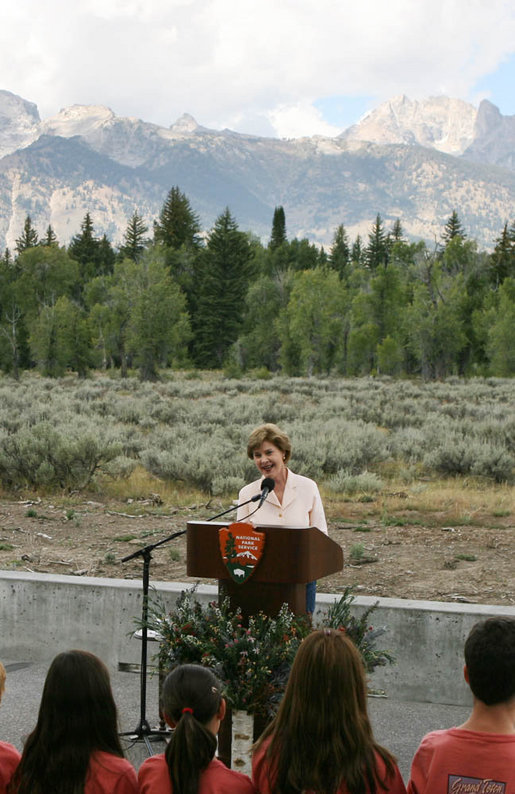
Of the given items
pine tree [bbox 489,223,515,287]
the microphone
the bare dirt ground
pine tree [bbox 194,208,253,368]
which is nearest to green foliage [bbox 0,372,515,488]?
the bare dirt ground

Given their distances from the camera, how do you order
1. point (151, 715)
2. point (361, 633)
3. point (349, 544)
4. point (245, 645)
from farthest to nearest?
1. point (349, 544)
2. point (151, 715)
3. point (361, 633)
4. point (245, 645)

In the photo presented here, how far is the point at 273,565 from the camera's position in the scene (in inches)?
180

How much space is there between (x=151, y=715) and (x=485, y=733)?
3381 mm

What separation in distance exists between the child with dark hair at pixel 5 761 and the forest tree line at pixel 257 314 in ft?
191

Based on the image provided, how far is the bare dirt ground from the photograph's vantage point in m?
8.70

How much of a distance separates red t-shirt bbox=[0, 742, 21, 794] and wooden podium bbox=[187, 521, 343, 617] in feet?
5.05

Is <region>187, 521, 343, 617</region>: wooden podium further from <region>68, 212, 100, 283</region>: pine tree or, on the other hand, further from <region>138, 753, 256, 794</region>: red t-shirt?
<region>68, 212, 100, 283</region>: pine tree

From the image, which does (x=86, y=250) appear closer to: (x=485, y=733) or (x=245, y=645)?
(x=245, y=645)

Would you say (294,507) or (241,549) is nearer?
(241,549)

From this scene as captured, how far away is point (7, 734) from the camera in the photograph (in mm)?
5492

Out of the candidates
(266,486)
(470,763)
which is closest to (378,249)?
(266,486)

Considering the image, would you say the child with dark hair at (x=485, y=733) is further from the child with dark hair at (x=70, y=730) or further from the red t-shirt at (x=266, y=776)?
the child with dark hair at (x=70, y=730)

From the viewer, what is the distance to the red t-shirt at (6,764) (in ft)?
10.9

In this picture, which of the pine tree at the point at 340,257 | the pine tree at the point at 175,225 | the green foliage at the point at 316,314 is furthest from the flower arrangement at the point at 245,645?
the pine tree at the point at 175,225
